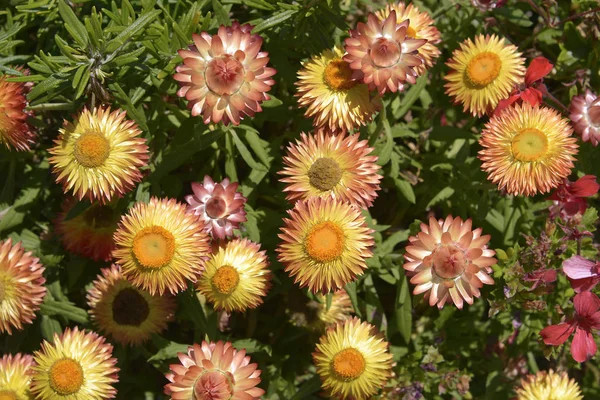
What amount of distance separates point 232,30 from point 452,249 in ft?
4.27

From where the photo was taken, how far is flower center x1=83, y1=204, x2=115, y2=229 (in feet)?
10.8

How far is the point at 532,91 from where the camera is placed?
2979mm

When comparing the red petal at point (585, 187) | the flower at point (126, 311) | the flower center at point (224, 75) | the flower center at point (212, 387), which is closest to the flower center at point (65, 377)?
the flower at point (126, 311)

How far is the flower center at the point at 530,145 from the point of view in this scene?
2.81m

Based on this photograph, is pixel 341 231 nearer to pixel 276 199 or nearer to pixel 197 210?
pixel 197 210

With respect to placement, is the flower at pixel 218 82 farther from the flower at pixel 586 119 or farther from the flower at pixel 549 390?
the flower at pixel 549 390

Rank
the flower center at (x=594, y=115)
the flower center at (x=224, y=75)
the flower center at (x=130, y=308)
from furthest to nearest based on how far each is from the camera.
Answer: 1. the flower center at (x=130, y=308)
2. the flower center at (x=594, y=115)
3. the flower center at (x=224, y=75)

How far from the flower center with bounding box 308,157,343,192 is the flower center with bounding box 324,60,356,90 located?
327 mm

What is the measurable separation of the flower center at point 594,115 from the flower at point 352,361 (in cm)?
147

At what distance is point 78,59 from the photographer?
2734 mm

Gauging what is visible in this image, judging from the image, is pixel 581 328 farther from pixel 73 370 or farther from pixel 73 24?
pixel 73 24

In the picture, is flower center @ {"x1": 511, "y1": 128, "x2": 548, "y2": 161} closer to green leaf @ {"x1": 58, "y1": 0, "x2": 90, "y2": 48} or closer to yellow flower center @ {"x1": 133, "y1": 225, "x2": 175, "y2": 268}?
yellow flower center @ {"x1": 133, "y1": 225, "x2": 175, "y2": 268}

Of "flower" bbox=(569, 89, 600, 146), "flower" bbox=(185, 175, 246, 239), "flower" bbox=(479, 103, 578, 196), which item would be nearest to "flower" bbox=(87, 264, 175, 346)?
"flower" bbox=(185, 175, 246, 239)

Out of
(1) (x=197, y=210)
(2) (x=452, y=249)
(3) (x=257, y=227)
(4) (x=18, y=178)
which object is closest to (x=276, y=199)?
(3) (x=257, y=227)
